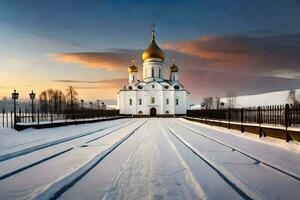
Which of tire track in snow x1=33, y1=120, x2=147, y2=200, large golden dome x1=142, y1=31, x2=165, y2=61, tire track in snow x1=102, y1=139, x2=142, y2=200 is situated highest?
large golden dome x1=142, y1=31, x2=165, y2=61

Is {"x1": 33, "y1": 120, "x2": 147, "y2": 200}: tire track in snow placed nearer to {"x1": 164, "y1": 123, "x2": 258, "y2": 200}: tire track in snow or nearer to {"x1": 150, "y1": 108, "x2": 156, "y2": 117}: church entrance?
{"x1": 164, "y1": 123, "x2": 258, "y2": 200}: tire track in snow

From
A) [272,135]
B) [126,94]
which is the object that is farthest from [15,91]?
[126,94]

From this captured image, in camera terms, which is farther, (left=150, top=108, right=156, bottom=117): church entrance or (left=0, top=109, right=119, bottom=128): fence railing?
(left=150, top=108, right=156, bottom=117): church entrance

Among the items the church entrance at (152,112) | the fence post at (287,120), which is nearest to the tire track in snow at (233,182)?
the fence post at (287,120)

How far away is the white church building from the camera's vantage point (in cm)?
8662

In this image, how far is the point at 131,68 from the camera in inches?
3740

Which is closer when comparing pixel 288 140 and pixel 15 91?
pixel 288 140

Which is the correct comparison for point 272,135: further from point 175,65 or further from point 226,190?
point 175,65

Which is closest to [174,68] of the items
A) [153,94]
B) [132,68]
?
[132,68]

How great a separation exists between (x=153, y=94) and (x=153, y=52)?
11965mm

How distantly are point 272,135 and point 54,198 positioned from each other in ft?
40.1

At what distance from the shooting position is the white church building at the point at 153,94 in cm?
8662

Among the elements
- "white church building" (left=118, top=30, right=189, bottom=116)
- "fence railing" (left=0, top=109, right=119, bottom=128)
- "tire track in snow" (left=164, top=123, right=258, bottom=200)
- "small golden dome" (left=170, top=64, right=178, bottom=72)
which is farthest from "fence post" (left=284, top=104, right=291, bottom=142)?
"small golden dome" (left=170, top=64, right=178, bottom=72)

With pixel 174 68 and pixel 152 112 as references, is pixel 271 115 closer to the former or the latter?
pixel 152 112
